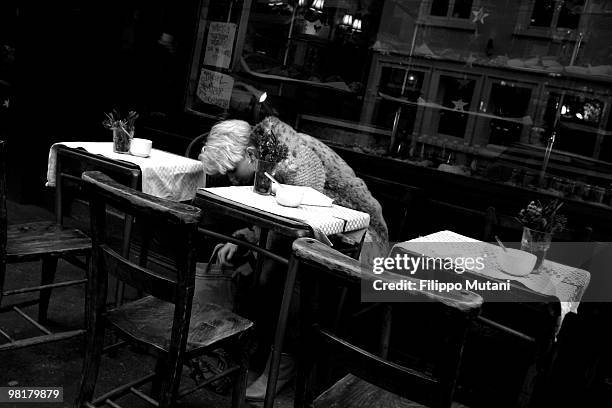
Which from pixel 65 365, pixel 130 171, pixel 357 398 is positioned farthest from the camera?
pixel 130 171

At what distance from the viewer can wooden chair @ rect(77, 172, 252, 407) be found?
5.62ft

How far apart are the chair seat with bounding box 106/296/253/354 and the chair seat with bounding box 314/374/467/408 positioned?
1.81 ft

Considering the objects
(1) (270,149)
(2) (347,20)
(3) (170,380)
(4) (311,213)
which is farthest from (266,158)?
(2) (347,20)

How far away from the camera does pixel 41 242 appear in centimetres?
272

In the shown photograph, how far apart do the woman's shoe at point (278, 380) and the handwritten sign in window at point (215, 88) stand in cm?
301

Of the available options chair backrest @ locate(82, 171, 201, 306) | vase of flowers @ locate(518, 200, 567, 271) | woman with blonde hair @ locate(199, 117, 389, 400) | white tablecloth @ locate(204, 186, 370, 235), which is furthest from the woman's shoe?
vase of flowers @ locate(518, 200, 567, 271)

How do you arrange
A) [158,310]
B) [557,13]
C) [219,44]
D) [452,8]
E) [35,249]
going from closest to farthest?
[158,310]
[35,249]
[557,13]
[219,44]
[452,8]

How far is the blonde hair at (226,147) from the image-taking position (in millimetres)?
3389

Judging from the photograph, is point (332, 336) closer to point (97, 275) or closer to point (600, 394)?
point (97, 275)

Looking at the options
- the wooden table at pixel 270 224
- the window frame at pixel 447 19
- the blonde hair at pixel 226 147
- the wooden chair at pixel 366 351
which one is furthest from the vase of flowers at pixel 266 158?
the window frame at pixel 447 19

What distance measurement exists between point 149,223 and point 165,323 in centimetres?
49

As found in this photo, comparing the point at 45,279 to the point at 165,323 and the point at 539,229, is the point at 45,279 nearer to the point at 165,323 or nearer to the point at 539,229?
the point at 165,323

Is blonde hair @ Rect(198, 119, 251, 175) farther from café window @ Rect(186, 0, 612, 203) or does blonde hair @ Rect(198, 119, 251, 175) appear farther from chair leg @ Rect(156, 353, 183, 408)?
chair leg @ Rect(156, 353, 183, 408)

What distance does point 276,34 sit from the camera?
5.27m
